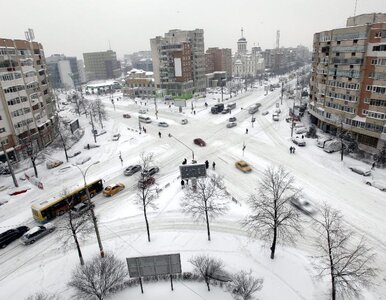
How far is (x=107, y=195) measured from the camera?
37.2m

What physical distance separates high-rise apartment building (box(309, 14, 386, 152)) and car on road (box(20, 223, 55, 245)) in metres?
50.4

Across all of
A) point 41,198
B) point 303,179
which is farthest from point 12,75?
point 303,179

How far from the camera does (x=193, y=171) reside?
112 ft

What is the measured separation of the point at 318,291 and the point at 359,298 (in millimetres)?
2818

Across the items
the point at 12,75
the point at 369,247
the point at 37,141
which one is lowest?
the point at 369,247

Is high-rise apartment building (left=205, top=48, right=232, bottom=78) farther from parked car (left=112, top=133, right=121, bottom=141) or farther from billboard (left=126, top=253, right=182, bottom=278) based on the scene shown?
billboard (left=126, top=253, right=182, bottom=278)

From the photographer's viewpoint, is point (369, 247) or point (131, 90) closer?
point (369, 247)

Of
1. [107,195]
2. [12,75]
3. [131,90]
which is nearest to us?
[107,195]

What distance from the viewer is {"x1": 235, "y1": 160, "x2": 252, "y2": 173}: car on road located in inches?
1671

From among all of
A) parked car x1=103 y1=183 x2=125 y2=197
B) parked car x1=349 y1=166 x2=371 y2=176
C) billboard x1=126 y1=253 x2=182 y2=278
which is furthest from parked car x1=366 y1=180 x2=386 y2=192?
parked car x1=103 y1=183 x2=125 y2=197

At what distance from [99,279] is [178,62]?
93361 millimetres

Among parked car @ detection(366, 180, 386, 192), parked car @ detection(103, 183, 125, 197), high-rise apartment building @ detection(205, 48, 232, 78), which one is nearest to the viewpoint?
parked car @ detection(366, 180, 386, 192)

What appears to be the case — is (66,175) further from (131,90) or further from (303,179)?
(131,90)

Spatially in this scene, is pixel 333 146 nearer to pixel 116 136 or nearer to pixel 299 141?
pixel 299 141
